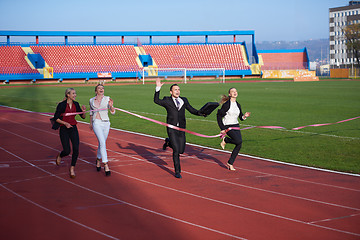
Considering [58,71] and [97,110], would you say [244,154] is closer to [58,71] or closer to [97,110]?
[97,110]

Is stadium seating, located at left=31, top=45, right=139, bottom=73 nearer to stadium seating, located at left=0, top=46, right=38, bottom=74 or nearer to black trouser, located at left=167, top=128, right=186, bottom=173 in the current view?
stadium seating, located at left=0, top=46, right=38, bottom=74

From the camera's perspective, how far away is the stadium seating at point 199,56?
80281 mm

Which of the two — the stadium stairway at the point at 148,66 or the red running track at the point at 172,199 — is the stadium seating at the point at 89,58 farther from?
the red running track at the point at 172,199

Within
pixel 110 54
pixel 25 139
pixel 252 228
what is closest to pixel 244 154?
pixel 252 228

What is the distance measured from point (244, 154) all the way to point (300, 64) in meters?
78.6

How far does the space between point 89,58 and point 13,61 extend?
1174 centimetres

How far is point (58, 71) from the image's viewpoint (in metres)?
71.7

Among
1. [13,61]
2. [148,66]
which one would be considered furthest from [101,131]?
[148,66]

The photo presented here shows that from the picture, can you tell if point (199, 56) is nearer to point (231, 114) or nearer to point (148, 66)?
point (148, 66)

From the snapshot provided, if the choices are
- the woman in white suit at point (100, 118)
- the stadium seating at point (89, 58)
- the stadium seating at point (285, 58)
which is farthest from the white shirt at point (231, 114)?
A: the stadium seating at point (285, 58)

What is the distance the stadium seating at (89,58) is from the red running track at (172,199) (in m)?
62.0

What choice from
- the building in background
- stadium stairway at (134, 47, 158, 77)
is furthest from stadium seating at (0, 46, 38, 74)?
the building in background

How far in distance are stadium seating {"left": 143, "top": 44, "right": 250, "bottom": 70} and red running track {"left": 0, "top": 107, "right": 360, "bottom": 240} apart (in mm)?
67762

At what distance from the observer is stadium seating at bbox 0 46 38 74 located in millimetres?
68375
